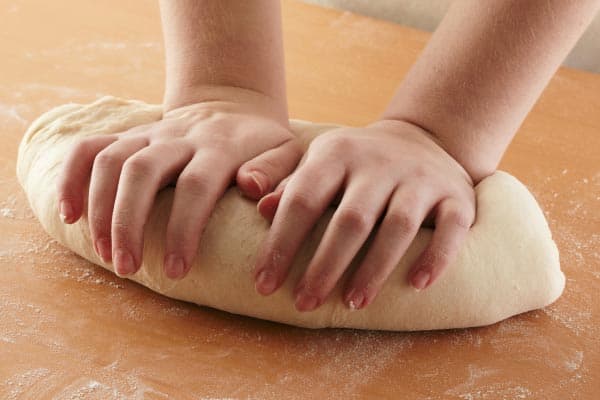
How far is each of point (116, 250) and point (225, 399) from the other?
0.22 meters

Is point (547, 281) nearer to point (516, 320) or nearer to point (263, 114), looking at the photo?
point (516, 320)

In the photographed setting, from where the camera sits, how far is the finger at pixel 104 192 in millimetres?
927

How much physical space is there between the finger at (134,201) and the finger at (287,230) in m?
0.15

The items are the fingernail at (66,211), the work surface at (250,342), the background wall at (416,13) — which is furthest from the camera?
the background wall at (416,13)

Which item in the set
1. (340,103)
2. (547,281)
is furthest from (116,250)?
(340,103)

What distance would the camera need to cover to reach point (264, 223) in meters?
0.95

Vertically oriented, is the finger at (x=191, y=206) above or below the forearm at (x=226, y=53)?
below

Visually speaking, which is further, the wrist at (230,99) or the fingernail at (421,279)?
the wrist at (230,99)

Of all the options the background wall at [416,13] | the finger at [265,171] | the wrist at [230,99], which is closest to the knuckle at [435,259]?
the finger at [265,171]

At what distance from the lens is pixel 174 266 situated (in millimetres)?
901

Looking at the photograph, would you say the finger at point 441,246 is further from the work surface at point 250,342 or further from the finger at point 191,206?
the finger at point 191,206

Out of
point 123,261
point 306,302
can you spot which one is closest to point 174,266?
point 123,261

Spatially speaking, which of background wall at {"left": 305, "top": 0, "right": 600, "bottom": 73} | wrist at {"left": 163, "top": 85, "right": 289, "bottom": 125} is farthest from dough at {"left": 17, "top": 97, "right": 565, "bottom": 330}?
background wall at {"left": 305, "top": 0, "right": 600, "bottom": 73}

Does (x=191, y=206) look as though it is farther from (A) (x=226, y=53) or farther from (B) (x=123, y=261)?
(A) (x=226, y=53)
